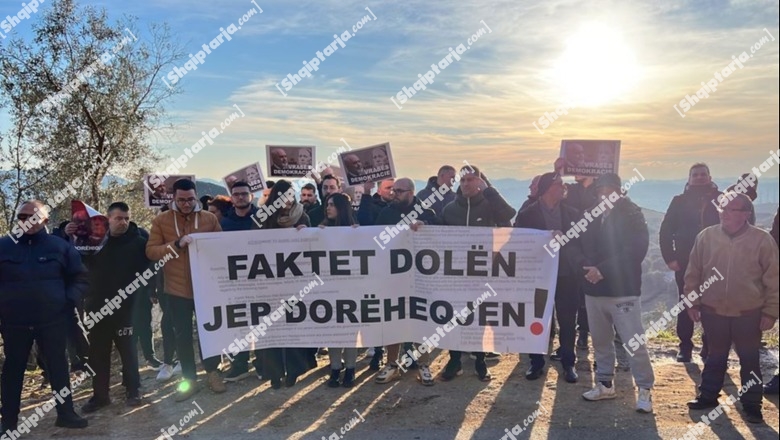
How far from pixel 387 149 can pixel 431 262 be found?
118 inches

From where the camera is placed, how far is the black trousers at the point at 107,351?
19.5ft

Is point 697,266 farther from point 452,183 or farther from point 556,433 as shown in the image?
point 452,183

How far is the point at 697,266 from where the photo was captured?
207 inches

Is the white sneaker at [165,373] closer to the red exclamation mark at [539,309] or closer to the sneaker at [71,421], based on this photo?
the sneaker at [71,421]

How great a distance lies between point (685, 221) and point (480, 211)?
2.66 m

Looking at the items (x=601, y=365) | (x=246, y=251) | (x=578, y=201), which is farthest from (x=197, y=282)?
(x=578, y=201)

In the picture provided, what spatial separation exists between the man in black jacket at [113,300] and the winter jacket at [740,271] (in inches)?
232

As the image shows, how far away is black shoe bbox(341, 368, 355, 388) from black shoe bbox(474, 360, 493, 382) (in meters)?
1.48

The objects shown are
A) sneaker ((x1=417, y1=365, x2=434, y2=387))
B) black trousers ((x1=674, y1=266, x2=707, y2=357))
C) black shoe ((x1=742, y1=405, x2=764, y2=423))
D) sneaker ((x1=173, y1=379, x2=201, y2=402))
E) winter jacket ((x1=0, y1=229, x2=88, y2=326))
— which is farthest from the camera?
black trousers ((x1=674, y1=266, x2=707, y2=357))

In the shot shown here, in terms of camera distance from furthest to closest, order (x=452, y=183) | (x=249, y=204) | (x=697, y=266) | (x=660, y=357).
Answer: (x=452, y=183)
(x=660, y=357)
(x=249, y=204)
(x=697, y=266)

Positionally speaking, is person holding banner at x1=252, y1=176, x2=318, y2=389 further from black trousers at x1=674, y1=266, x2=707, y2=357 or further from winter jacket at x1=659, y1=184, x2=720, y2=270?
black trousers at x1=674, y1=266, x2=707, y2=357

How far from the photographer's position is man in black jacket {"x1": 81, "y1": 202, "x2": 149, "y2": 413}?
589 centimetres

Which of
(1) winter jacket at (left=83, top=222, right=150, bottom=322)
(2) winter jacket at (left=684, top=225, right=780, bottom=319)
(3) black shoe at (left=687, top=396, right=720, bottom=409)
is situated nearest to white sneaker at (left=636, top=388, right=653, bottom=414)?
(3) black shoe at (left=687, top=396, right=720, bottom=409)

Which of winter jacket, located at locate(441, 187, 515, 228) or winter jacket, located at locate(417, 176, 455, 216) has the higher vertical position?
winter jacket, located at locate(417, 176, 455, 216)
